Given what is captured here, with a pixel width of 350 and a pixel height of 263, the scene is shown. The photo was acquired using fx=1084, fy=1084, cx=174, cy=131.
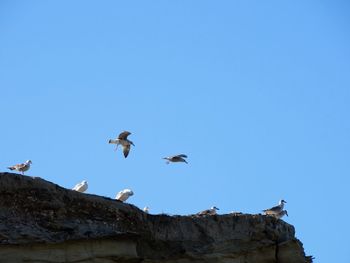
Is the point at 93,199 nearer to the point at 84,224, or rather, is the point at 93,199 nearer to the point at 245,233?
the point at 84,224

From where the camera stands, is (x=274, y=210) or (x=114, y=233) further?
(x=274, y=210)

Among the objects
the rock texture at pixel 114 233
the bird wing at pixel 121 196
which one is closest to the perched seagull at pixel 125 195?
the bird wing at pixel 121 196

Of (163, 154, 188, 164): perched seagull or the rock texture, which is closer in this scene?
the rock texture

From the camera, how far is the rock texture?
2097 cm

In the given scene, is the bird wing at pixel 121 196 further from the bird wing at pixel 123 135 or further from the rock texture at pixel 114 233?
the rock texture at pixel 114 233

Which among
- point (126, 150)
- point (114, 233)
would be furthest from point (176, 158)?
point (114, 233)

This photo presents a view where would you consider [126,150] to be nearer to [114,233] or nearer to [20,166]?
[20,166]

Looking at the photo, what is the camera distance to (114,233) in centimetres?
2181

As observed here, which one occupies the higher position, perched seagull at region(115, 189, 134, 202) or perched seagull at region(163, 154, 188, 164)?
perched seagull at region(163, 154, 188, 164)

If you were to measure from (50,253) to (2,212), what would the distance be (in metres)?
1.23

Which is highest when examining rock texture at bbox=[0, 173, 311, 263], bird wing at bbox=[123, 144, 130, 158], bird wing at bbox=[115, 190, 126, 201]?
bird wing at bbox=[123, 144, 130, 158]

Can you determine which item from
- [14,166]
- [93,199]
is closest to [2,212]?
[93,199]

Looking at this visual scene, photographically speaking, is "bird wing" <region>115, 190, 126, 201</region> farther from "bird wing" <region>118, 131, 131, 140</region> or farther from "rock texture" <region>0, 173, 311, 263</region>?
"rock texture" <region>0, 173, 311, 263</region>

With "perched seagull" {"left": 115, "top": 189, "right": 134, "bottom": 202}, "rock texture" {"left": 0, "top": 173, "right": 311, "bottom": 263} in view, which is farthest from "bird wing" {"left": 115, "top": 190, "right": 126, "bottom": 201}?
"rock texture" {"left": 0, "top": 173, "right": 311, "bottom": 263}
